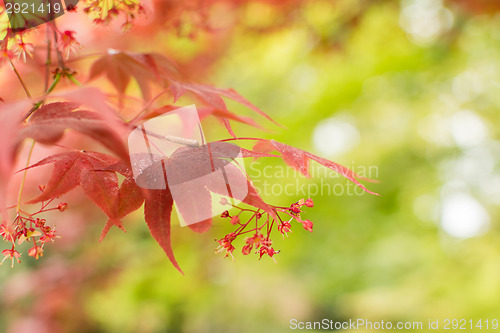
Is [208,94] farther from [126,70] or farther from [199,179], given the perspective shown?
[126,70]

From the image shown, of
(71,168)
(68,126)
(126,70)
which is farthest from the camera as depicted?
(126,70)

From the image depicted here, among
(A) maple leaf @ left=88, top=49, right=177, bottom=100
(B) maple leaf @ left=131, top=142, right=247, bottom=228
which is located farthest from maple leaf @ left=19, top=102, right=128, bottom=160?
(A) maple leaf @ left=88, top=49, right=177, bottom=100

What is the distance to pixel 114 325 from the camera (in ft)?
8.23

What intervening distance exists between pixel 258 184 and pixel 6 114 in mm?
1854

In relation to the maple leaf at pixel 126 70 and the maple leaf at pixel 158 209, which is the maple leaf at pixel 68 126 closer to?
the maple leaf at pixel 158 209

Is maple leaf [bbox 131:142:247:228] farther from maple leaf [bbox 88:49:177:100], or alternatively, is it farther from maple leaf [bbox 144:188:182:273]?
maple leaf [bbox 88:49:177:100]

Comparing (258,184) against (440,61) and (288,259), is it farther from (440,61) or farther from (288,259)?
(440,61)

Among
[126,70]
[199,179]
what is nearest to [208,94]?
[199,179]

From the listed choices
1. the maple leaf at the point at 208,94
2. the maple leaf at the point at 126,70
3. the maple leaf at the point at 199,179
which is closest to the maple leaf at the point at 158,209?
the maple leaf at the point at 199,179

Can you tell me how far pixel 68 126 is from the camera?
0.38 m

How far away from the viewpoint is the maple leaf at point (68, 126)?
344 mm

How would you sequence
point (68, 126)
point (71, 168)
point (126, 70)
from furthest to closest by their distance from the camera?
point (126, 70) → point (71, 168) → point (68, 126)

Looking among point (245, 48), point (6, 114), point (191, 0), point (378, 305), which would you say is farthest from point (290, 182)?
point (6, 114)

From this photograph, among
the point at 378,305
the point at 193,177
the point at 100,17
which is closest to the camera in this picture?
the point at 193,177
